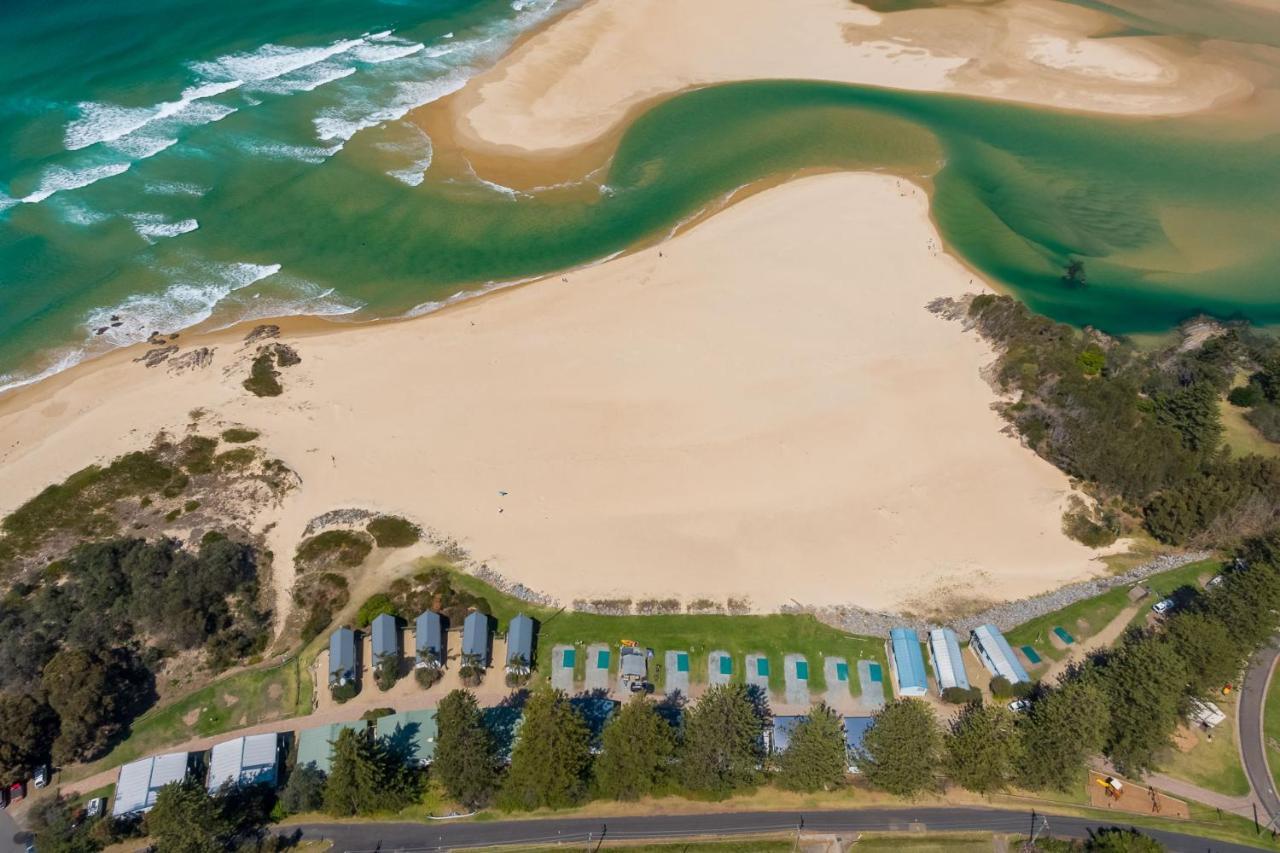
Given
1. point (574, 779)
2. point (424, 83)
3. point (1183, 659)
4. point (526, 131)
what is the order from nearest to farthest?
point (574, 779), point (1183, 659), point (526, 131), point (424, 83)

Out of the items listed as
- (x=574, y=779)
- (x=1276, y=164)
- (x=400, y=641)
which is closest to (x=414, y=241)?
(x=400, y=641)

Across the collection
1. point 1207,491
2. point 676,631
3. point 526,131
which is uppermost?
point 526,131

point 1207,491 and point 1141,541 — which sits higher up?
point 1207,491

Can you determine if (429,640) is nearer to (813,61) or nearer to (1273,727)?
(1273,727)

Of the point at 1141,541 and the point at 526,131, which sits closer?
the point at 1141,541

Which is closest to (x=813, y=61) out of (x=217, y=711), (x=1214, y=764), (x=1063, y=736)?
(x=1063, y=736)

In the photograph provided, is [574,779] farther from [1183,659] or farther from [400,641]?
[1183,659]

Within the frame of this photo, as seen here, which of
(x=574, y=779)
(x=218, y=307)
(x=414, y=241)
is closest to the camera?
(x=574, y=779)

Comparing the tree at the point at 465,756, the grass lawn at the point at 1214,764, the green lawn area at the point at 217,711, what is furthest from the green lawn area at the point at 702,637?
the grass lawn at the point at 1214,764
